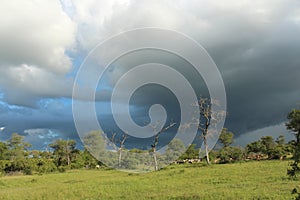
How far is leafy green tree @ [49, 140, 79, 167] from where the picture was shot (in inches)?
2357

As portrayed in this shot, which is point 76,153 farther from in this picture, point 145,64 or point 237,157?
point 145,64

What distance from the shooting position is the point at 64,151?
60.1 m

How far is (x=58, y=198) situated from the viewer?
1405cm

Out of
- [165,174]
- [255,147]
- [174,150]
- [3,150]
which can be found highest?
[3,150]

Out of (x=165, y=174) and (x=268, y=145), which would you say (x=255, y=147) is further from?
(x=165, y=174)

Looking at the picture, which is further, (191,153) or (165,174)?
(191,153)

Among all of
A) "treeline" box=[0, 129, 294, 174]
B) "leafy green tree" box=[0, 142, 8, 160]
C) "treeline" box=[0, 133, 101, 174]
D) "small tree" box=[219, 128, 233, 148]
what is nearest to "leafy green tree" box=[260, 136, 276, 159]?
"treeline" box=[0, 129, 294, 174]

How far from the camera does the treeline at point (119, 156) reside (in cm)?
4144

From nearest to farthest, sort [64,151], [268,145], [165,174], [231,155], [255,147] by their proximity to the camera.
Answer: [165,174] < [231,155] < [268,145] < [255,147] < [64,151]

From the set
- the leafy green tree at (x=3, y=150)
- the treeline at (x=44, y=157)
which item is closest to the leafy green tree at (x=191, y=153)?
the treeline at (x=44, y=157)

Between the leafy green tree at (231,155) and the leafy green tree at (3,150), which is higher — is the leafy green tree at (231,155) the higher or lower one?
the lower one

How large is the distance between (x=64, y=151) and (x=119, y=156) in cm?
1896

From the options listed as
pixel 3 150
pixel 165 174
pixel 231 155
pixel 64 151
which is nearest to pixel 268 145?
pixel 231 155

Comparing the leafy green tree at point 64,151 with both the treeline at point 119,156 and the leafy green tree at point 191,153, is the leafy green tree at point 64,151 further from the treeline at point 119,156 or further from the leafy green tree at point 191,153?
the leafy green tree at point 191,153
